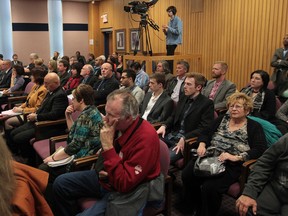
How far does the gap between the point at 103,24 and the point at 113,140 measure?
11512 millimetres

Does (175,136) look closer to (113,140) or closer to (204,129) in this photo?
(204,129)

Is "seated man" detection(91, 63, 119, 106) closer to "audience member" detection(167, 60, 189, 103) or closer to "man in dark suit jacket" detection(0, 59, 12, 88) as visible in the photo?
"audience member" detection(167, 60, 189, 103)

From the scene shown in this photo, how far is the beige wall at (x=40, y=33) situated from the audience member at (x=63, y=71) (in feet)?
22.1

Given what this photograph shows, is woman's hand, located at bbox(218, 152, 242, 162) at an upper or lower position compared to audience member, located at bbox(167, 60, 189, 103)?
lower

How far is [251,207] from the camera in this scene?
1.98m

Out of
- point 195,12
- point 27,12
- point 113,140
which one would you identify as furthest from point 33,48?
point 113,140

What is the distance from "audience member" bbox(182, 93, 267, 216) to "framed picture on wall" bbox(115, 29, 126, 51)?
8.88 m

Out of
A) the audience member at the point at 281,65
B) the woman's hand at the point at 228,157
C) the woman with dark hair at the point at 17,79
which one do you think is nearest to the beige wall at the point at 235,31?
the audience member at the point at 281,65

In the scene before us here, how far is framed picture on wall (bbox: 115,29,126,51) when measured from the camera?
36.5 ft

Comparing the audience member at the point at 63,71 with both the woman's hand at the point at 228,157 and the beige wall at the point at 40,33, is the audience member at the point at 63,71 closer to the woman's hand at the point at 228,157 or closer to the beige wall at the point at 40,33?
the woman's hand at the point at 228,157

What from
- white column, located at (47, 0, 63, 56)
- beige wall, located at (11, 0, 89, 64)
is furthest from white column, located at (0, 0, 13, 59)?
white column, located at (47, 0, 63, 56)

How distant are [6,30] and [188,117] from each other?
1053 cm

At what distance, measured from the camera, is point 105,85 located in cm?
498

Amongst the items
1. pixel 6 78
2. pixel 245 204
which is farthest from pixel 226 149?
pixel 6 78
